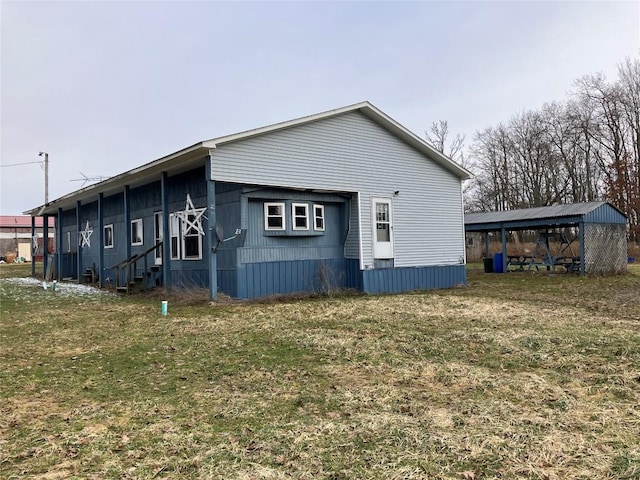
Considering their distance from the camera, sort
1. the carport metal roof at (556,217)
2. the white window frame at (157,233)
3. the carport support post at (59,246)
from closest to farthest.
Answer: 1. the white window frame at (157,233)
2. the carport metal roof at (556,217)
3. the carport support post at (59,246)

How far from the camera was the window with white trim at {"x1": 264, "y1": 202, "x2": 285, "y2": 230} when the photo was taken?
12.5m

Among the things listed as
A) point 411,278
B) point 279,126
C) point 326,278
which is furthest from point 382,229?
point 279,126

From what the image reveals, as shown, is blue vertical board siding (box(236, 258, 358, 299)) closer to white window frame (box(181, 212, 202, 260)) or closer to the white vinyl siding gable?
the white vinyl siding gable

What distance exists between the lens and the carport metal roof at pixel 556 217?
19359 mm

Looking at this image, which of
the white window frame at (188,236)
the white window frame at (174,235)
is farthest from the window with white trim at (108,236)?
the white window frame at (188,236)

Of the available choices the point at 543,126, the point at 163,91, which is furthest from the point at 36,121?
the point at 543,126

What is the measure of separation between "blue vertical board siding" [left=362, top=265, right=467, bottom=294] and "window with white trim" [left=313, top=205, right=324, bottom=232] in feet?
5.85

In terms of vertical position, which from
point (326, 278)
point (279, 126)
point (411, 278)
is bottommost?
point (411, 278)

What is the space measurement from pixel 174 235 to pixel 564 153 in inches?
1395

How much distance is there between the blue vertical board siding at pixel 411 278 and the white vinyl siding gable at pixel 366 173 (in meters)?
0.24

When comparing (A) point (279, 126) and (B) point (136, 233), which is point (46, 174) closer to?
(B) point (136, 233)

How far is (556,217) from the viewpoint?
20.0 metres

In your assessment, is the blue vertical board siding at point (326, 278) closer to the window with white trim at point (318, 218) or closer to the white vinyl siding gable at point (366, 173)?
the white vinyl siding gable at point (366, 173)

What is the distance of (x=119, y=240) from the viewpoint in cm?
1817
